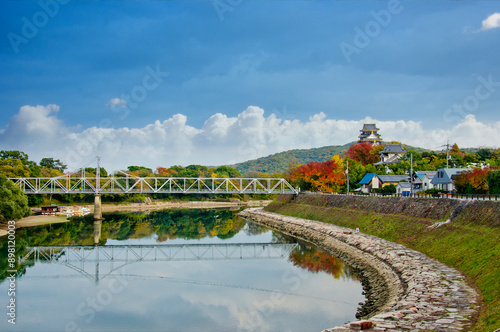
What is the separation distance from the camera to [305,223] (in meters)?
51.5

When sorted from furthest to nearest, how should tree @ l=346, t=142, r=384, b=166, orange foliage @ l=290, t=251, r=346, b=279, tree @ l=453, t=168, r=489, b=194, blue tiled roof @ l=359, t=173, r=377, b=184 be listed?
tree @ l=346, t=142, r=384, b=166 < blue tiled roof @ l=359, t=173, r=377, b=184 < tree @ l=453, t=168, r=489, b=194 < orange foliage @ l=290, t=251, r=346, b=279

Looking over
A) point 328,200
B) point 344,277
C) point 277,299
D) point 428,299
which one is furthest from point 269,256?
point 328,200

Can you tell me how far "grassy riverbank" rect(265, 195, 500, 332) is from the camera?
56.9 ft

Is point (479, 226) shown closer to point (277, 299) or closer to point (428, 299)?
point (428, 299)

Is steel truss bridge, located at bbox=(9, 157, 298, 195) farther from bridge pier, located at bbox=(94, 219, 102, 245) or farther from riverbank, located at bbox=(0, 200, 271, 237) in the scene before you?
bridge pier, located at bbox=(94, 219, 102, 245)

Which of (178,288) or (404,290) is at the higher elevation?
(404,290)

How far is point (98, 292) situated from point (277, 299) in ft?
34.5

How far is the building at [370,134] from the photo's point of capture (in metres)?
127

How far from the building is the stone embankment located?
95.3m

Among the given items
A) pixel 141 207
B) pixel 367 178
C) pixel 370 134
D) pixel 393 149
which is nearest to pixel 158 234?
pixel 367 178

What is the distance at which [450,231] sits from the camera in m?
26.8

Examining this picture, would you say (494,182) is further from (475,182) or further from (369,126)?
(369,126)

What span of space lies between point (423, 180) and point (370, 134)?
6454 cm

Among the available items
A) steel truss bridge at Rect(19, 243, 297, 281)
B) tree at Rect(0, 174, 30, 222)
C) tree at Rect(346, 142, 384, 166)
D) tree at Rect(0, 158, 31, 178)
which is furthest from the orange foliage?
tree at Rect(0, 158, 31, 178)
